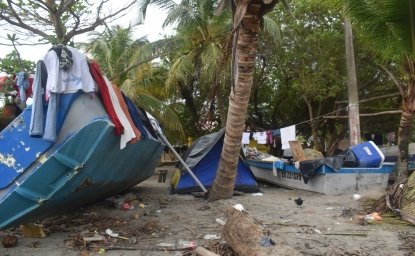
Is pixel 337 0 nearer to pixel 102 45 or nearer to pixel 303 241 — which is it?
pixel 303 241

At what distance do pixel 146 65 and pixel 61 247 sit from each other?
49.9 feet

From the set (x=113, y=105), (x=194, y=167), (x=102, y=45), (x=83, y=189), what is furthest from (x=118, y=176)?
(x=102, y=45)

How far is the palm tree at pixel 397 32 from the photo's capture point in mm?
7855

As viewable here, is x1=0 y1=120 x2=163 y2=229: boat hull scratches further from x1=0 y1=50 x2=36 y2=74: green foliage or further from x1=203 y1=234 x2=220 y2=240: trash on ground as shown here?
x1=0 y1=50 x2=36 y2=74: green foliage

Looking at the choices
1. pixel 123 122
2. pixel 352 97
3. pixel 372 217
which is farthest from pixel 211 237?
pixel 352 97

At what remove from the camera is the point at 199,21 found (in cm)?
1542

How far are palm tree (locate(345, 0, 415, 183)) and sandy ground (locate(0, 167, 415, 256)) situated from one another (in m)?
1.78

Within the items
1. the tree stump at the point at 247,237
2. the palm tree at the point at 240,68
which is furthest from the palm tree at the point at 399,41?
the tree stump at the point at 247,237

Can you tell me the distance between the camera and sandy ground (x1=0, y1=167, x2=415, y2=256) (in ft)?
19.2

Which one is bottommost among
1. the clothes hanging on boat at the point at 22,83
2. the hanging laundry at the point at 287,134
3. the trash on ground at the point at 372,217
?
the trash on ground at the point at 372,217

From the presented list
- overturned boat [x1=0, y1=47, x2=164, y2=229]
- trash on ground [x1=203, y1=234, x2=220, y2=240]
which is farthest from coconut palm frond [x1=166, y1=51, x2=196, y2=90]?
trash on ground [x1=203, y1=234, x2=220, y2=240]

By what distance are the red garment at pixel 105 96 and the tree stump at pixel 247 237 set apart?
207 centimetres

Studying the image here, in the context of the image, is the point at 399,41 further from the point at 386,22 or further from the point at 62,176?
the point at 62,176

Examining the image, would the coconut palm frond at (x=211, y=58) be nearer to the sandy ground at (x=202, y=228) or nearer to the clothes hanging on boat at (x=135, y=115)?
the sandy ground at (x=202, y=228)
